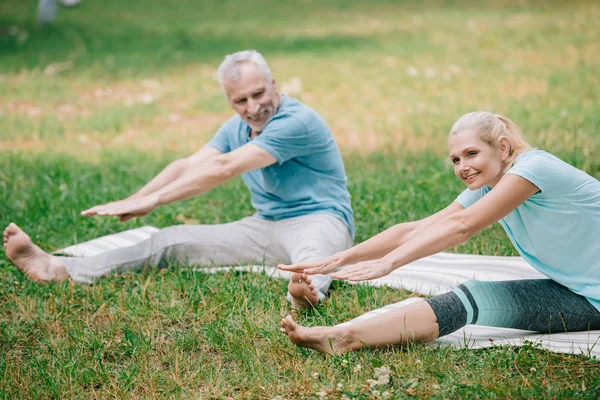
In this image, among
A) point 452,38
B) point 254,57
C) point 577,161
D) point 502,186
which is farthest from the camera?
point 452,38

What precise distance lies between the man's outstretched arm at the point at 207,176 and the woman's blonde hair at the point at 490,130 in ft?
4.42

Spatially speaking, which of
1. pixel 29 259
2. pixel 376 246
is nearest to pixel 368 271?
pixel 376 246

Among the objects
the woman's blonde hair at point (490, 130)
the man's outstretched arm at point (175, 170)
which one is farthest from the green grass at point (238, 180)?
the woman's blonde hair at point (490, 130)

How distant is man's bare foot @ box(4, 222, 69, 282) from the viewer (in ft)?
14.3

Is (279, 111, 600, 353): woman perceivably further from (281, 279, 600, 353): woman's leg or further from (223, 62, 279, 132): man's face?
(223, 62, 279, 132): man's face

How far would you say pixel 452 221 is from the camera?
3.12 meters

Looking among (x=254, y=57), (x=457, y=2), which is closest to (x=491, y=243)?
(x=254, y=57)

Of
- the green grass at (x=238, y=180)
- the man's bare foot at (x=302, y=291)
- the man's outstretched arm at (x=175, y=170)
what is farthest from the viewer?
the man's outstretched arm at (x=175, y=170)

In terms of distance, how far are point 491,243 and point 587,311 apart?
1478mm

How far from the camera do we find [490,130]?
3.24m

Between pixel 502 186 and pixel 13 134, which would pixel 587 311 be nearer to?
pixel 502 186

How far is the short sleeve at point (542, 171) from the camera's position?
3.10 meters

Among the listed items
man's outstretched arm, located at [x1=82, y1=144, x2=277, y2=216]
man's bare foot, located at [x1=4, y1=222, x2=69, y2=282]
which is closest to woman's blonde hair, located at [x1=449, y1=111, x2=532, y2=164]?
man's outstretched arm, located at [x1=82, y1=144, x2=277, y2=216]

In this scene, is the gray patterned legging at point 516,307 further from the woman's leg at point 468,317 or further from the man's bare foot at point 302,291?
the man's bare foot at point 302,291
